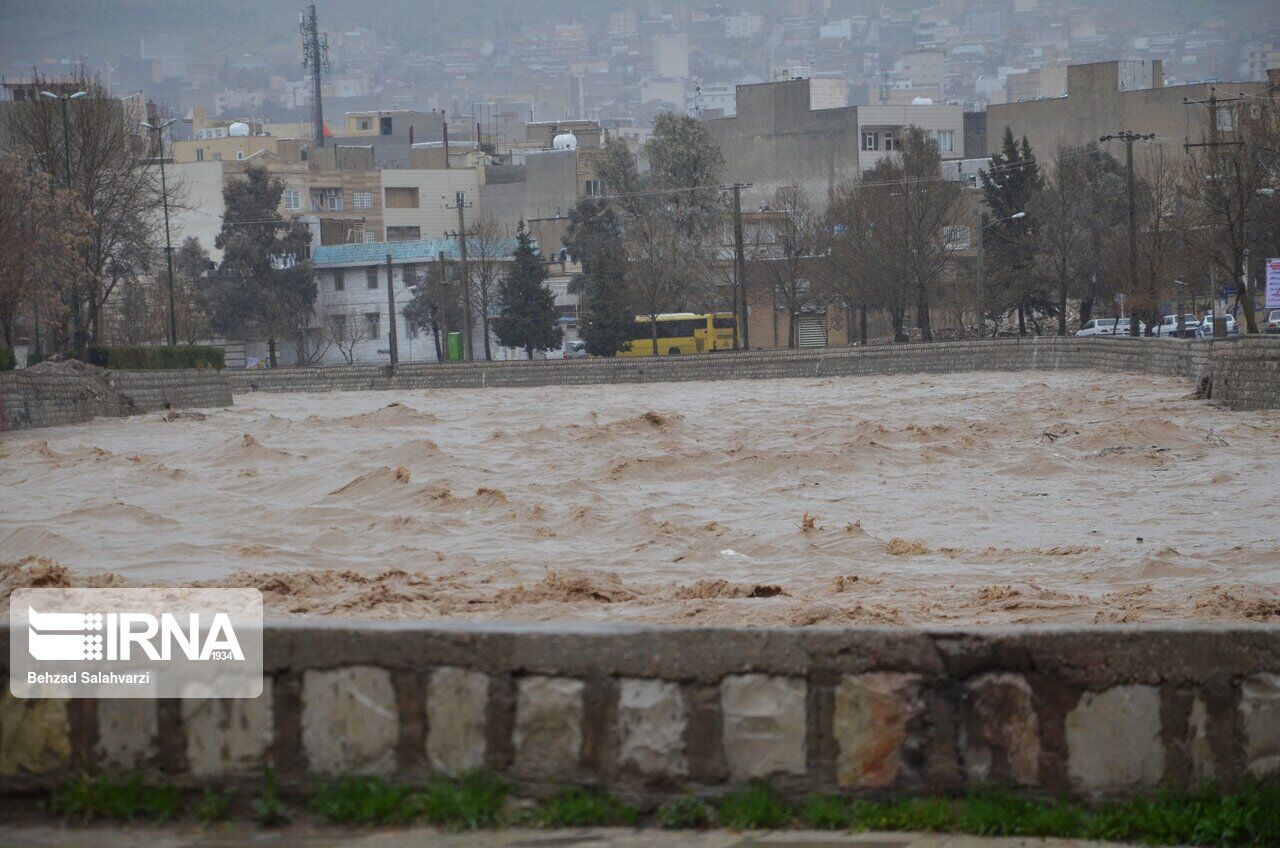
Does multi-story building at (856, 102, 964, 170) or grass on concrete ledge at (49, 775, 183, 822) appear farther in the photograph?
multi-story building at (856, 102, 964, 170)

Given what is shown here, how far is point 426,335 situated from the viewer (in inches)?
3607

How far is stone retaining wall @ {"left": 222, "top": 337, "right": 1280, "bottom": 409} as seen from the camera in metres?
55.7

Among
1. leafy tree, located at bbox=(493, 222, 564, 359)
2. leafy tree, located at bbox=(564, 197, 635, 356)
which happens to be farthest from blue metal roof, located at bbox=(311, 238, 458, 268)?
leafy tree, located at bbox=(493, 222, 564, 359)

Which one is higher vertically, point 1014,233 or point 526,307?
point 1014,233

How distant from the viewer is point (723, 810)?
4773 millimetres

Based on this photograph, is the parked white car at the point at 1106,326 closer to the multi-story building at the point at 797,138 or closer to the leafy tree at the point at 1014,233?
the leafy tree at the point at 1014,233

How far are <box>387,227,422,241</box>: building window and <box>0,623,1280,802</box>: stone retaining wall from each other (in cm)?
10516

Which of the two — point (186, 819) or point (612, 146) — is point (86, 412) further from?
point (612, 146)

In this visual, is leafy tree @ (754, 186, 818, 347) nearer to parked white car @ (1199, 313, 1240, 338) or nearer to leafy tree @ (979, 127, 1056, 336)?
leafy tree @ (979, 127, 1056, 336)

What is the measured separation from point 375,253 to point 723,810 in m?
88.0

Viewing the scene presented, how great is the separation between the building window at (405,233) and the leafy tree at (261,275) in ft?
55.9

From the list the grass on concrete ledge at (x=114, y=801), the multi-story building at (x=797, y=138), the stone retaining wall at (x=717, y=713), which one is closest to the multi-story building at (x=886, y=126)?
the multi-story building at (x=797, y=138)

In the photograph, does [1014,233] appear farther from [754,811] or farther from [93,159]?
[754,811]

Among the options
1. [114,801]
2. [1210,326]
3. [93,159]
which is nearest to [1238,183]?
[1210,326]
